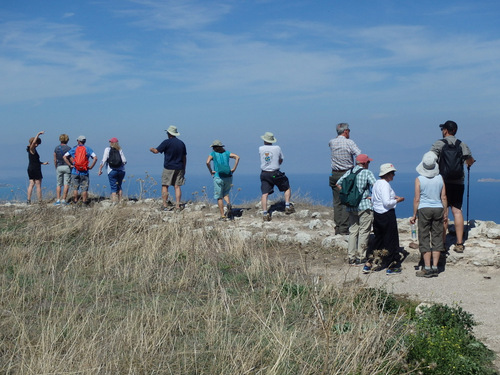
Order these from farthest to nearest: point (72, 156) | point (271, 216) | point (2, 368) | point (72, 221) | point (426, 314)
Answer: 1. point (72, 156)
2. point (271, 216)
3. point (72, 221)
4. point (426, 314)
5. point (2, 368)

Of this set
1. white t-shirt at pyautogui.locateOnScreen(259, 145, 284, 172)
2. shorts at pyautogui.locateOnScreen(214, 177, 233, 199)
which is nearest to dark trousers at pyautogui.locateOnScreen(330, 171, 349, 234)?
white t-shirt at pyautogui.locateOnScreen(259, 145, 284, 172)

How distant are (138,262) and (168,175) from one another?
17.8 feet

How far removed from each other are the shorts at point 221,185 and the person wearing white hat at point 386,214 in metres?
4.80

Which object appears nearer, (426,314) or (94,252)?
(426,314)

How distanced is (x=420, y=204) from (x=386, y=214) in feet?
1.78

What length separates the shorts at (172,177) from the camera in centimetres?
1438

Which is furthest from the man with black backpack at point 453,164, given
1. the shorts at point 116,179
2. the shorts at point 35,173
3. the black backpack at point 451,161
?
the shorts at point 35,173

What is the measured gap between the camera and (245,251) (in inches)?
390

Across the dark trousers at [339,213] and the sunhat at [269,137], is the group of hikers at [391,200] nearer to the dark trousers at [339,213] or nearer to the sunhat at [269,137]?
the dark trousers at [339,213]

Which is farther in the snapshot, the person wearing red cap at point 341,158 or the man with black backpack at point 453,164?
the person wearing red cap at point 341,158

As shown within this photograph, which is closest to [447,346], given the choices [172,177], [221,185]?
[221,185]

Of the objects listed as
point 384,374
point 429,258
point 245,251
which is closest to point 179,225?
point 245,251

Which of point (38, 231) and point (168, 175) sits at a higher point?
point (168, 175)

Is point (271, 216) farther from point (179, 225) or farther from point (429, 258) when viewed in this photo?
point (429, 258)
